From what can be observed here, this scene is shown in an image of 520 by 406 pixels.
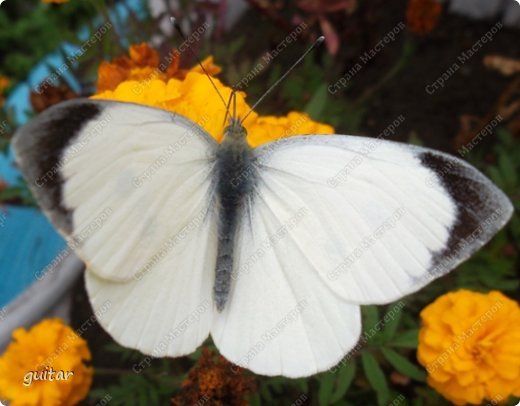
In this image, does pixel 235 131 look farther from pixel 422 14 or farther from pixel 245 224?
pixel 422 14

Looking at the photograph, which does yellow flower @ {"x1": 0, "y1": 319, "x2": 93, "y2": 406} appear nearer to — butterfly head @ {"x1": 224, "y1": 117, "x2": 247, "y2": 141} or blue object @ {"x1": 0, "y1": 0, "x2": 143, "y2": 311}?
blue object @ {"x1": 0, "y1": 0, "x2": 143, "y2": 311}

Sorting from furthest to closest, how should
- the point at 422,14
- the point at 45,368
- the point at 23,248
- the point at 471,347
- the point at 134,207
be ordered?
the point at 23,248 → the point at 422,14 → the point at 45,368 → the point at 471,347 → the point at 134,207

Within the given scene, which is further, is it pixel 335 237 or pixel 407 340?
pixel 407 340

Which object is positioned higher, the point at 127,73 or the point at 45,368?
the point at 127,73

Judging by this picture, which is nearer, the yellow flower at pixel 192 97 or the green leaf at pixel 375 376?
the yellow flower at pixel 192 97

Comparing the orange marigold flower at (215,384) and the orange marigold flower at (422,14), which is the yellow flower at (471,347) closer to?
the orange marigold flower at (215,384)

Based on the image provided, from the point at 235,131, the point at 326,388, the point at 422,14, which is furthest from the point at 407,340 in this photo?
the point at 422,14

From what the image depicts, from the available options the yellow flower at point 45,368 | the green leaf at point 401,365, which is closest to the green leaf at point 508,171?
the green leaf at point 401,365
